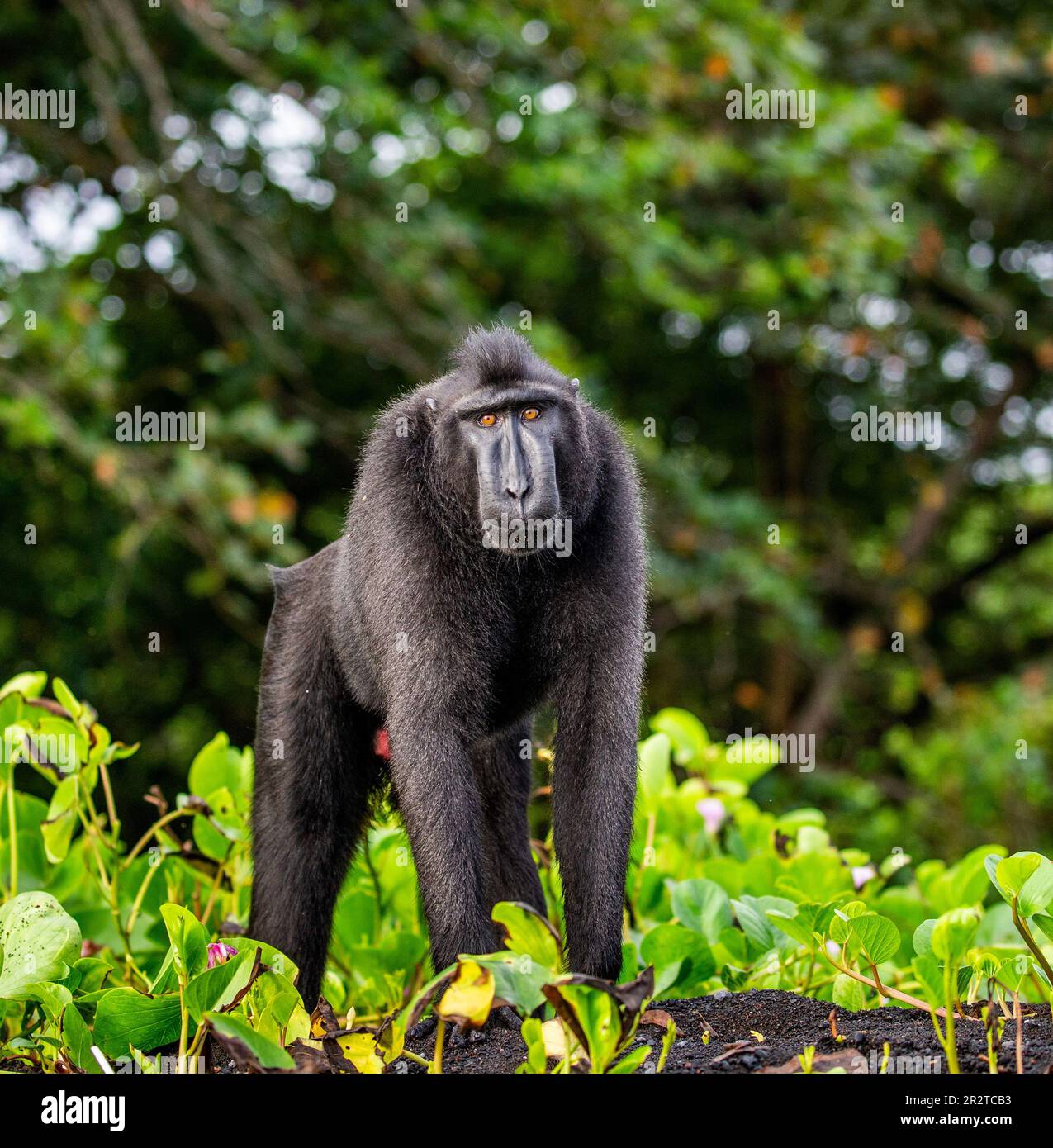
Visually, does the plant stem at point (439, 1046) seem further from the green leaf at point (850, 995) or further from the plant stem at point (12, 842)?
the plant stem at point (12, 842)

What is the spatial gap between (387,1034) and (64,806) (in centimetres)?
146

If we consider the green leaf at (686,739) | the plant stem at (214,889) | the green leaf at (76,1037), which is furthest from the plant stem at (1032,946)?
the plant stem at (214,889)

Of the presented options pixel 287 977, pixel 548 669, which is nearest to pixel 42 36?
pixel 548 669

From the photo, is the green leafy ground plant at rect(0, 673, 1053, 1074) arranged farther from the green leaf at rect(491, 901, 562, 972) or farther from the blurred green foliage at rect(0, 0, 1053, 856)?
the blurred green foliage at rect(0, 0, 1053, 856)

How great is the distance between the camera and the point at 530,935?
2467mm

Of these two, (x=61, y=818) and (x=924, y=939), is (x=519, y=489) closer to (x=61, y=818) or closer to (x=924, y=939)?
(x=924, y=939)

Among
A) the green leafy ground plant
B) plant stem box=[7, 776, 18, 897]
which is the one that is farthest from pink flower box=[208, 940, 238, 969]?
plant stem box=[7, 776, 18, 897]

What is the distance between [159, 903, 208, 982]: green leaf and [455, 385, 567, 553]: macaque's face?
1340 millimetres

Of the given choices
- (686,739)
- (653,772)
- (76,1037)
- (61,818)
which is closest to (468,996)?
(76,1037)

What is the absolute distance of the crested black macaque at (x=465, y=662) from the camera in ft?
11.5

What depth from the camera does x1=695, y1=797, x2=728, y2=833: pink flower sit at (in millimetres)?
4453

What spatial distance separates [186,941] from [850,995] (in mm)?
1465

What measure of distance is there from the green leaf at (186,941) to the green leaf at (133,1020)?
0.10 metres

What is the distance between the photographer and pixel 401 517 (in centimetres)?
372
